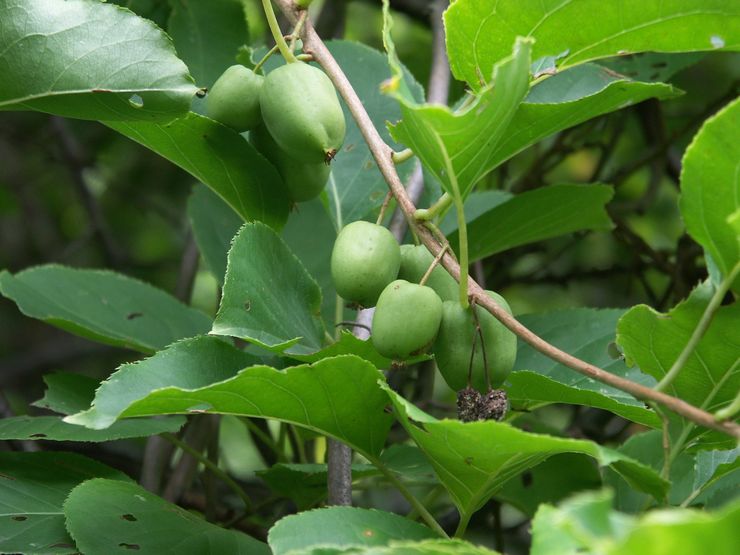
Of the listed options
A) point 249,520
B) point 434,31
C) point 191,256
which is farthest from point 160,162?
point 249,520

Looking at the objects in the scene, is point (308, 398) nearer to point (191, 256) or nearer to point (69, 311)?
point (69, 311)

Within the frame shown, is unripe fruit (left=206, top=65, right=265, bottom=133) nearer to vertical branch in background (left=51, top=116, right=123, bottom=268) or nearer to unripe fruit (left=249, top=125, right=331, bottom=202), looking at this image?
unripe fruit (left=249, top=125, right=331, bottom=202)

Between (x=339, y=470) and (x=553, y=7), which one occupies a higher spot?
(x=553, y=7)

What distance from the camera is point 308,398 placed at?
105cm

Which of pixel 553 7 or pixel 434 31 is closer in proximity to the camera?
pixel 553 7

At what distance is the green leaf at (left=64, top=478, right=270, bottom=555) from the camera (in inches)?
44.5

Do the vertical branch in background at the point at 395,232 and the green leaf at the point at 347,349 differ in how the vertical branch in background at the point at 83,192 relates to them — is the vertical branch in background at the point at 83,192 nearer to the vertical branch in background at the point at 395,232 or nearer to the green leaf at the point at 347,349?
the vertical branch in background at the point at 395,232

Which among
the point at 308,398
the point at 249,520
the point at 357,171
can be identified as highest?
the point at 357,171

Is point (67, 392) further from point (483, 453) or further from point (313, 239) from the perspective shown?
point (483, 453)

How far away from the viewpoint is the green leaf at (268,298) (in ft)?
3.63

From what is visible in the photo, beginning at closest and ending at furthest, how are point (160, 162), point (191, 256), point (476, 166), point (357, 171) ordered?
point (476, 166)
point (357, 171)
point (191, 256)
point (160, 162)

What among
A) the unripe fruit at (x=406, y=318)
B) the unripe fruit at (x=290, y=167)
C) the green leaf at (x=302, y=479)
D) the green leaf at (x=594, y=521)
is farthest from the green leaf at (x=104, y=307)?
the green leaf at (x=594, y=521)

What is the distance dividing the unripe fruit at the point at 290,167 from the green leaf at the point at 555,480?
739mm

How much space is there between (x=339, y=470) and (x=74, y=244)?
1796mm
